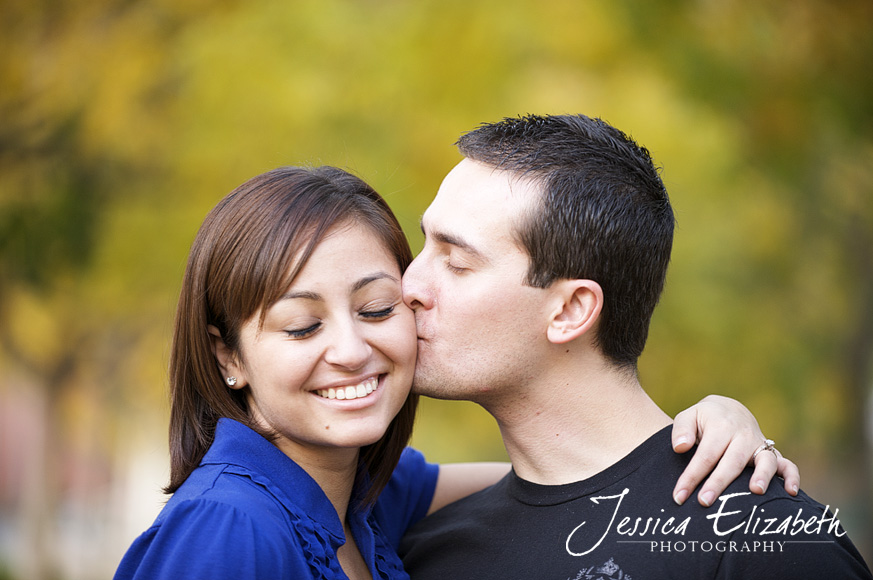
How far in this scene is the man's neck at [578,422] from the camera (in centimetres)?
242

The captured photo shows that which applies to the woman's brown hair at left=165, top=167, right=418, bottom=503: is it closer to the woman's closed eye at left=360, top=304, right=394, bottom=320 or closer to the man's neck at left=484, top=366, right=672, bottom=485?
the woman's closed eye at left=360, top=304, right=394, bottom=320

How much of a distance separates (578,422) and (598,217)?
60 cm

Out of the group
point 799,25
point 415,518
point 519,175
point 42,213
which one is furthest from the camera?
point 799,25

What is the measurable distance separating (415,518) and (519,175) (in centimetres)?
128

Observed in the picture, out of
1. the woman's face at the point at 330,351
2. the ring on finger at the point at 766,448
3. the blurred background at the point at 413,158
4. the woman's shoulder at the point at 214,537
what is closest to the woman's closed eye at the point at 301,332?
the woman's face at the point at 330,351

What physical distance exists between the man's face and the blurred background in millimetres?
2696

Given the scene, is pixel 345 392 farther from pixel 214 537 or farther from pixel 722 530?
pixel 722 530

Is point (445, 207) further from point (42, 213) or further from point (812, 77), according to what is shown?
point (812, 77)

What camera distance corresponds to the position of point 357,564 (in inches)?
96.0

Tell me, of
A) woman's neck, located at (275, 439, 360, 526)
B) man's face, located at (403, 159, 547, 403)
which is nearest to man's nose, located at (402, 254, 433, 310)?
man's face, located at (403, 159, 547, 403)

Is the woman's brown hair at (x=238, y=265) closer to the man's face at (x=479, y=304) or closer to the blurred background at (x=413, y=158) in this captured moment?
the man's face at (x=479, y=304)

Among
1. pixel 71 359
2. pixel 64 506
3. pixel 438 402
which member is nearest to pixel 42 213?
pixel 71 359

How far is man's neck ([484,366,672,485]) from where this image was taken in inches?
95.3

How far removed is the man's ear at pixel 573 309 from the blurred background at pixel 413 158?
9.17 ft
